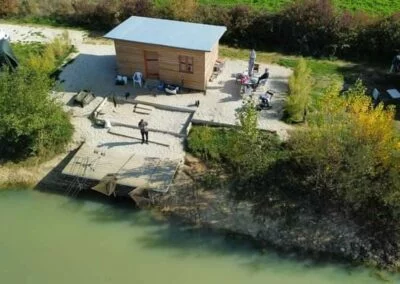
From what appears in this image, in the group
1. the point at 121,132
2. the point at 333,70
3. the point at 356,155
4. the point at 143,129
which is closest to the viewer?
the point at 356,155

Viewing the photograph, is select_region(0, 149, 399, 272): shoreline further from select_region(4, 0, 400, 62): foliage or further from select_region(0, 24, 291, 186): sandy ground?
select_region(4, 0, 400, 62): foliage

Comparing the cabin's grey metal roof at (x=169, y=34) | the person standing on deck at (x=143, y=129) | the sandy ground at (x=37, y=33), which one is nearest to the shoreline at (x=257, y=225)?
the person standing on deck at (x=143, y=129)

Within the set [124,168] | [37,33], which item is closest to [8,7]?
[37,33]

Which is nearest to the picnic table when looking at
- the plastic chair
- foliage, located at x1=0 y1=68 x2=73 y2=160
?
the plastic chair

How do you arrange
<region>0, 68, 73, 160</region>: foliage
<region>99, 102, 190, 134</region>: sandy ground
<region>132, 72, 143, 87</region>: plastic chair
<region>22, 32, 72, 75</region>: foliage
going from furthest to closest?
1. <region>22, 32, 72, 75</region>: foliage
2. <region>132, 72, 143, 87</region>: plastic chair
3. <region>99, 102, 190, 134</region>: sandy ground
4. <region>0, 68, 73, 160</region>: foliage

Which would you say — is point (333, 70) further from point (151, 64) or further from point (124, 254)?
point (124, 254)
